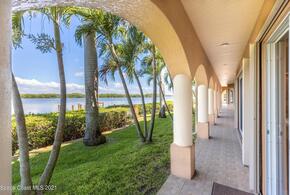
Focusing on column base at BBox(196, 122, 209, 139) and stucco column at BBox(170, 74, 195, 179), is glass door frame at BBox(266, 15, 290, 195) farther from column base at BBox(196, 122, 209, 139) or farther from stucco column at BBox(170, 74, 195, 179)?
column base at BBox(196, 122, 209, 139)

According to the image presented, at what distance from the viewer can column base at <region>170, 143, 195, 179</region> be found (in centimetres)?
336

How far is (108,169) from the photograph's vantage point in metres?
4.14

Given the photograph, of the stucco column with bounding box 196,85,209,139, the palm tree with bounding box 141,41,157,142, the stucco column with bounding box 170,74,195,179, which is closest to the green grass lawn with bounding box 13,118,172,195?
the stucco column with bounding box 170,74,195,179

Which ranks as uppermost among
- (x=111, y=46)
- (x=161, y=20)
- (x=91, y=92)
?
(x=111, y=46)

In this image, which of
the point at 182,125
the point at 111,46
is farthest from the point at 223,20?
the point at 111,46

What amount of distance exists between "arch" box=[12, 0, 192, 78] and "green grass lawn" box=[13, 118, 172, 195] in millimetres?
2152

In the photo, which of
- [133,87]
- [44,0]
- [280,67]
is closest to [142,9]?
[44,0]

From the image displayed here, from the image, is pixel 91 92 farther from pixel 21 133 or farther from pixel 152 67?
pixel 21 133

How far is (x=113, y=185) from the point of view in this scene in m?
3.39

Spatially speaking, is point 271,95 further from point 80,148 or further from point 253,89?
point 80,148

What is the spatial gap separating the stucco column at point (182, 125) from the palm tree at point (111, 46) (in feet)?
7.42

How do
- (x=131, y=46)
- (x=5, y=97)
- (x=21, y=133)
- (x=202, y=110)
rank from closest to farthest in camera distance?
(x=5, y=97) < (x=21, y=133) < (x=131, y=46) < (x=202, y=110)

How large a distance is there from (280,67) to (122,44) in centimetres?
434

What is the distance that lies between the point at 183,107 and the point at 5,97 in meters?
3.05
